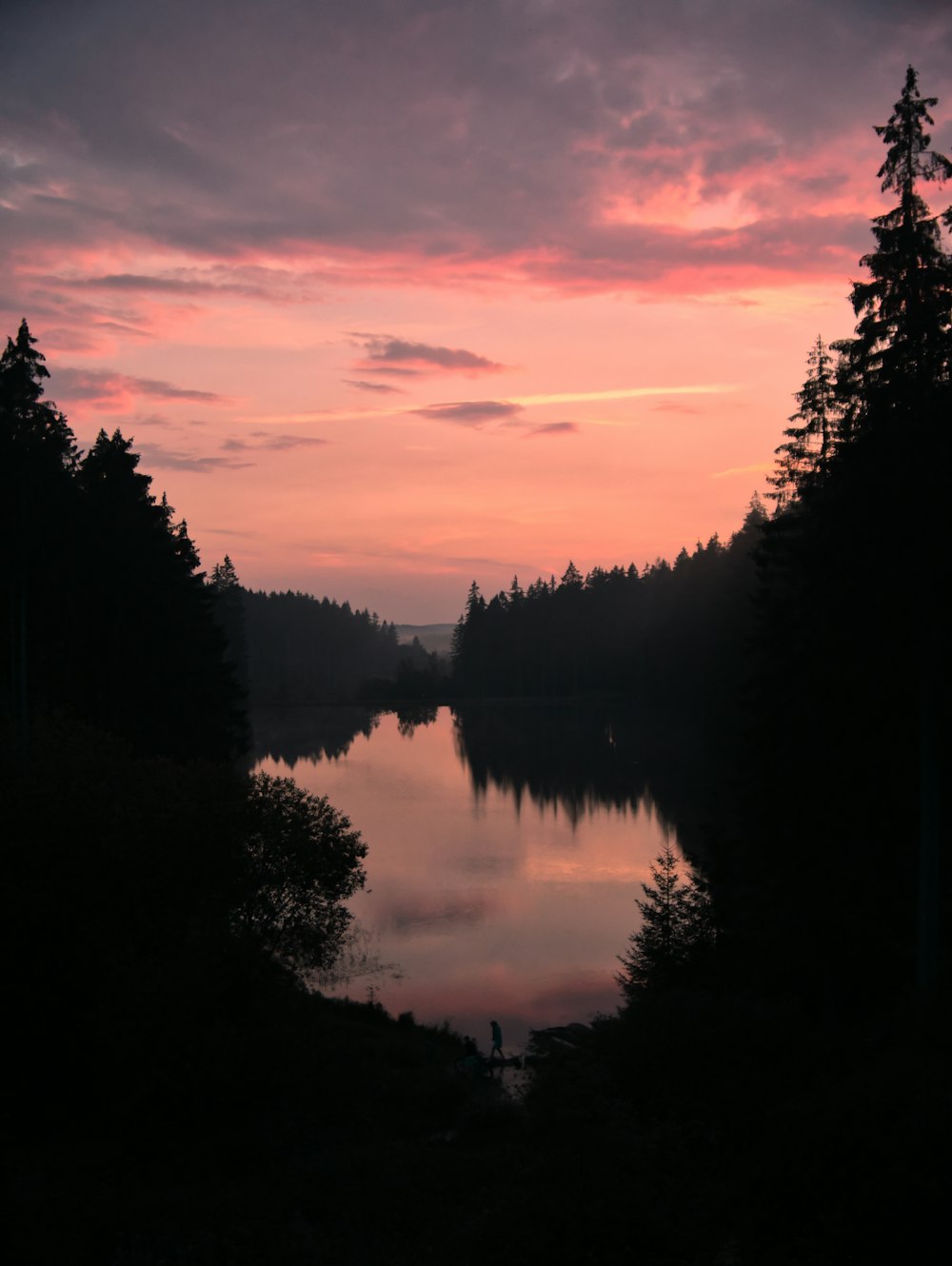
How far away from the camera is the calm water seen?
107 ft

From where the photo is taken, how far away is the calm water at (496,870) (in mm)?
32562

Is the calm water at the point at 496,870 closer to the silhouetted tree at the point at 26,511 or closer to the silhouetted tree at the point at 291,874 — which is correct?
the silhouetted tree at the point at 291,874

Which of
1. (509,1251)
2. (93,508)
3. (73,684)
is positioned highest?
(93,508)

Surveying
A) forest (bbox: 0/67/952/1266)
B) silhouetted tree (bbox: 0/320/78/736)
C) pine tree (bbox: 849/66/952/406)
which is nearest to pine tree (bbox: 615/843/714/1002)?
forest (bbox: 0/67/952/1266)

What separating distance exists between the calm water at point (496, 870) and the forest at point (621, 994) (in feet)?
11.1

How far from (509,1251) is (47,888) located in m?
11.6

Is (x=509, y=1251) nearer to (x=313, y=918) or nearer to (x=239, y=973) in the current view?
(x=239, y=973)

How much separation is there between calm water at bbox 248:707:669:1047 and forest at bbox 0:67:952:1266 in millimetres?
3376

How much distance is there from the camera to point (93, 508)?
3812 cm

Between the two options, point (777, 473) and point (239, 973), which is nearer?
point (239, 973)

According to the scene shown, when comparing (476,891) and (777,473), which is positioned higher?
(777,473)

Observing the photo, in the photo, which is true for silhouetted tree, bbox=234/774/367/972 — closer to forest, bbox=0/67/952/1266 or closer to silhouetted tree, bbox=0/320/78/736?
forest, bbox=0/67/952/1266

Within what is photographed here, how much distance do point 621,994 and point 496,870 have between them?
18.3 metres

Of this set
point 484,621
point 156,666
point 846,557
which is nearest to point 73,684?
point 156,666
